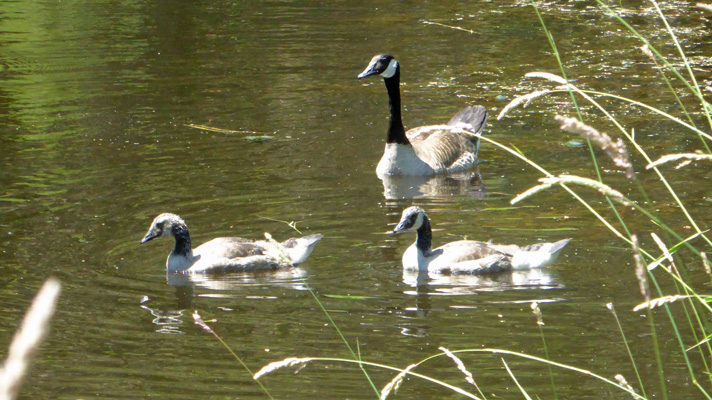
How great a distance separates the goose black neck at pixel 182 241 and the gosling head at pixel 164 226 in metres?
0.04

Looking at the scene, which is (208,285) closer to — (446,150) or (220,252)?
(220,252)

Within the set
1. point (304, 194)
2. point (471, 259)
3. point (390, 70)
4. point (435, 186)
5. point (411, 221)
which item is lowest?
point (435, 186)

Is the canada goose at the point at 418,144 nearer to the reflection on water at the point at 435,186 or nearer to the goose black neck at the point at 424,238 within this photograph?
the reflection on water at the point at 435,186

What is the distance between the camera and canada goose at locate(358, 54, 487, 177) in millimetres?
11453

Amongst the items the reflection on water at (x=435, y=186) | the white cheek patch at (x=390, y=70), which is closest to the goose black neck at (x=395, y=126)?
the white cheek patch at (x=390, y=70)

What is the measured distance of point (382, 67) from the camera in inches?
467

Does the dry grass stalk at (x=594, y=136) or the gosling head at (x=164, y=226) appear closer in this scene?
the dry grass stalk at (x=594, y=136)

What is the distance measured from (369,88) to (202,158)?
449 centimetres

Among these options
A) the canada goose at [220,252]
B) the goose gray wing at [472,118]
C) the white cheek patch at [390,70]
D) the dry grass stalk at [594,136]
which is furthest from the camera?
the goose gray wing at [472,118]

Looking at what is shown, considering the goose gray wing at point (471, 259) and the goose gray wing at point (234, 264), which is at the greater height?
the goose gray wing at point (471, 259)

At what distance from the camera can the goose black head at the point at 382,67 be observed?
11805 mm

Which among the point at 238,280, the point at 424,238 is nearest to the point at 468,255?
the point at 424,238

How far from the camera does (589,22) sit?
19219 millimetres

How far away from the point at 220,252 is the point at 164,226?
650 mm
